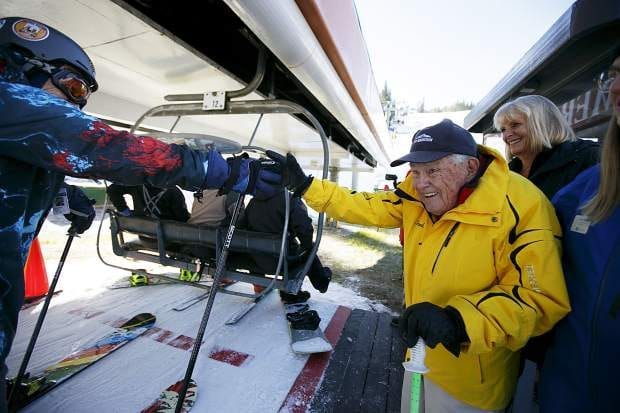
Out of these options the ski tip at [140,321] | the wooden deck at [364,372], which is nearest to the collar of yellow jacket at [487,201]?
the wooden deck at [364,372]

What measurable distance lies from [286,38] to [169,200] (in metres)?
1.87

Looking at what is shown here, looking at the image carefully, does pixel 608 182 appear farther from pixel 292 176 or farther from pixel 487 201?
pixel 292 176

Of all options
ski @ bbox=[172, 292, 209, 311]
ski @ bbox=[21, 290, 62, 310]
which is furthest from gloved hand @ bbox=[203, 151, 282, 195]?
ski @ bbox=[21, 290, 62, 310]

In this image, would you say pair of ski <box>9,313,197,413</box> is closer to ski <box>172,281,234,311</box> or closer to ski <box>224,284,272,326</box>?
ski <box>172,281,234,311</box>

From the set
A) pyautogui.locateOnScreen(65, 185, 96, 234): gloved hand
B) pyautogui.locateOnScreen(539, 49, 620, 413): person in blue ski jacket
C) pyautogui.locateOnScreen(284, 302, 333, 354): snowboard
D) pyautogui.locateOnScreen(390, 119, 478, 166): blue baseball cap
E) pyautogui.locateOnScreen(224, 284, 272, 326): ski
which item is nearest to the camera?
pyautogui.locateOnScreen(539, 49, 620, 413): person in blue ski jacket

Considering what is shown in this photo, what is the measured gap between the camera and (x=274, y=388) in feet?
6.39

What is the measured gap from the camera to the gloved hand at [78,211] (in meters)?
2.06

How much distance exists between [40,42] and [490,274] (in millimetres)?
2135

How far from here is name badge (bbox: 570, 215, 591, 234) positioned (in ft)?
2.99

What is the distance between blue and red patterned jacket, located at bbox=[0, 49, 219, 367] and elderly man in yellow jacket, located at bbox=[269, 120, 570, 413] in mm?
1153

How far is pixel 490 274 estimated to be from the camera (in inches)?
41.2

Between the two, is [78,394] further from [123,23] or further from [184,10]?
[184,10]

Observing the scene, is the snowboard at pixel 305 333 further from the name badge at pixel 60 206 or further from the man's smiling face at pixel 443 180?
the name badge at pixel 60 206

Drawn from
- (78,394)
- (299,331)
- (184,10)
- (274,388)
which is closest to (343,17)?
(184,10)
